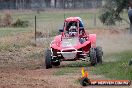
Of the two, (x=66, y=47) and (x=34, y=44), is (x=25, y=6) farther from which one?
(x=66, y=47)

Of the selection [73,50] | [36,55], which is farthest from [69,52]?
[36,55]

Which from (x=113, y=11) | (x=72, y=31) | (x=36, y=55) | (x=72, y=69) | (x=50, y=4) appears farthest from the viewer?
(x=50, y=4)

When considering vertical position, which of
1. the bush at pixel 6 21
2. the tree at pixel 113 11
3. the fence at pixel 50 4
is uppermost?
the tree at pixel 113 11

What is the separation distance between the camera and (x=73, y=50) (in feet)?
62.6

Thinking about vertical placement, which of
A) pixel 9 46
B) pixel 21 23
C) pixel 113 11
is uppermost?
pixel 9 46

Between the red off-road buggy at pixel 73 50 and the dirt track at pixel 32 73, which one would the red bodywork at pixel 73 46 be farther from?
the dirt track at pixel 32 73

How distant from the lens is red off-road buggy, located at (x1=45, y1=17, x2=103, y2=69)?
19.1 meters

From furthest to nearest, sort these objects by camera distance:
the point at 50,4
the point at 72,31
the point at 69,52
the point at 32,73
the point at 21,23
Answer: the point at 50,4
the point at 21,23
the point at 72,31
the point at 69,52
the point at 32,73

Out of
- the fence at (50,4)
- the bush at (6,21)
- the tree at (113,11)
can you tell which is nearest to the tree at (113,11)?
the tree at (113,11)

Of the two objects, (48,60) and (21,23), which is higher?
(48,60)

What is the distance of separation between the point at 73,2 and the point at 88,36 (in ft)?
166

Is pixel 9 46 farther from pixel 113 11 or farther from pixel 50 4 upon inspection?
pixel 50 4

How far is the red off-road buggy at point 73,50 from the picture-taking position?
62.5 ft

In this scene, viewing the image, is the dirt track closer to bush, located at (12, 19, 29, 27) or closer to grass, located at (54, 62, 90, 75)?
grass, located at (54, 62, 90, 75)
